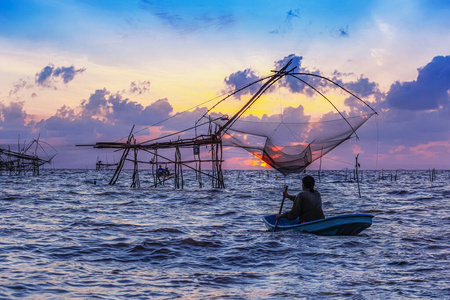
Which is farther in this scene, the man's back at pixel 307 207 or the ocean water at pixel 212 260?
the man's back at pixel 307 207

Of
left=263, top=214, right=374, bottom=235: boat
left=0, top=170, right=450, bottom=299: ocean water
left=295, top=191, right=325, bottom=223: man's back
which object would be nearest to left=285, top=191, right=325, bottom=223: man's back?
left=295, top=191, right=325, bottom=223: man's back

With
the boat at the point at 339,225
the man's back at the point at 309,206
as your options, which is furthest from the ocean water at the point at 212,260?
the man's back at the point at 309,206

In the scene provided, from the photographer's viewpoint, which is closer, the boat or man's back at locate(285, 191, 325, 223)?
the boat

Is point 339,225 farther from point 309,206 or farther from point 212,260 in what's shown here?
point 212,260

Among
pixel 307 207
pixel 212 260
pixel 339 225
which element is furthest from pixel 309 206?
pixel 212 260

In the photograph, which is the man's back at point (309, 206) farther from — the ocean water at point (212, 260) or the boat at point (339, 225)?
the ocean water at point (212, 260)

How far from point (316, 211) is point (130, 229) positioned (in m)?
4.03

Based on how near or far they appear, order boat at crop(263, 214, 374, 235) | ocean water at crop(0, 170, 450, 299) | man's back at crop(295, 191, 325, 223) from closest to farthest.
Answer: ocean water at crop(0, 170, 450, 299) < boat at crop(263, 214, 374, 235) < man's back at crop(295, 191, 325, 223)

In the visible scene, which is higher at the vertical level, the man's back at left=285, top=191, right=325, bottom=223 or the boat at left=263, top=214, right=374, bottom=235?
the man's back at left=285, top=191, right=325, bottom=223

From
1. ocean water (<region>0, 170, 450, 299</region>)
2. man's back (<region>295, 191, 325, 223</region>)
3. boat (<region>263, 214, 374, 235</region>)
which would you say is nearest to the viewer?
ocean water (<region>0, 170, 450, 299</region>)

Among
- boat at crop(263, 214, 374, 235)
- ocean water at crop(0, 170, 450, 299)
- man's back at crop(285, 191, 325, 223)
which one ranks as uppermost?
man's back at crop(285, 191, 325, 223)

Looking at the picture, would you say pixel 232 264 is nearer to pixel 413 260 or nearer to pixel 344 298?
pixel 344 298

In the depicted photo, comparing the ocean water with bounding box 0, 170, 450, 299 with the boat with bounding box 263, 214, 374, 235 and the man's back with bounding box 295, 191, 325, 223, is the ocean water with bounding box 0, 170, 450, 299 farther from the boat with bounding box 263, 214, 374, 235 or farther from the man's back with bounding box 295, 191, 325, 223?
the man's back with bounding box 295, 191, 325, 223

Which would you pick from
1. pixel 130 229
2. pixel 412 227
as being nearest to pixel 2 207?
pixel 130 229
